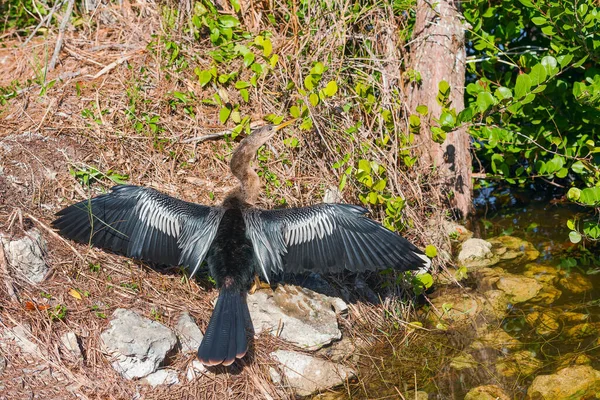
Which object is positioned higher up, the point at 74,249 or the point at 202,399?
the point at 74,249

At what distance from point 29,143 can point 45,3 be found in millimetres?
2175

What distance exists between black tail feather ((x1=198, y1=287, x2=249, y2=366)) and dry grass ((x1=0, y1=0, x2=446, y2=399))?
0.30 meters

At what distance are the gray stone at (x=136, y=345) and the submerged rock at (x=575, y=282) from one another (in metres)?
3.05

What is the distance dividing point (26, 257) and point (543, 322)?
3562 mm

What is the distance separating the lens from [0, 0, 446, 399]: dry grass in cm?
408

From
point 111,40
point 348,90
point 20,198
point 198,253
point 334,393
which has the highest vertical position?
point 111,40

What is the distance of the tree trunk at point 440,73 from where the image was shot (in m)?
5.67

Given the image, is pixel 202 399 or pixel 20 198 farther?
pixel 20 198

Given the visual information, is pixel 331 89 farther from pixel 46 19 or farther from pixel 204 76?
pixel 46 19

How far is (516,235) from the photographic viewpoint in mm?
6047

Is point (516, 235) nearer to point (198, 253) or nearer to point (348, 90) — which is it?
point (348, 90)

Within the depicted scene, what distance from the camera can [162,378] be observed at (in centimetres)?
397

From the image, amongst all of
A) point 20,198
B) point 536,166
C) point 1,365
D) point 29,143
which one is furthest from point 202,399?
point 536,166

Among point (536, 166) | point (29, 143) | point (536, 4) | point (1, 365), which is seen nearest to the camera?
point (1, 365)
